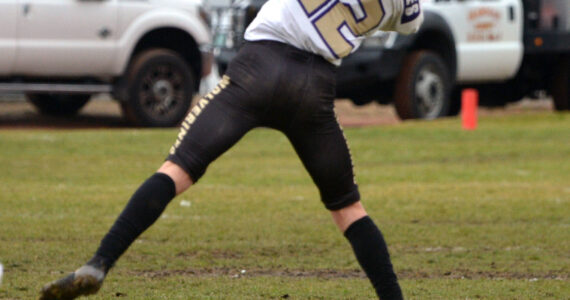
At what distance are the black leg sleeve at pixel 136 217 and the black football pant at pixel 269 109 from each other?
0.12 m

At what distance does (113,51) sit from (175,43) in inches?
43.0

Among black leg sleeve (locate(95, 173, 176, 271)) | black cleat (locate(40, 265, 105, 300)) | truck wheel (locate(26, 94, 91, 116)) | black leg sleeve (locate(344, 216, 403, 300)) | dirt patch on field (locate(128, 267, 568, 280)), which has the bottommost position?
truck wheel (locate(26, 94, 91, 116))

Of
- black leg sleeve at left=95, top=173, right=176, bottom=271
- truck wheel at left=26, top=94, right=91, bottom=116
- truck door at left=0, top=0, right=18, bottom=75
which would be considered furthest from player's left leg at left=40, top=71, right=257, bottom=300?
truck wheel at left=26, top=94, right=91, bottom=116

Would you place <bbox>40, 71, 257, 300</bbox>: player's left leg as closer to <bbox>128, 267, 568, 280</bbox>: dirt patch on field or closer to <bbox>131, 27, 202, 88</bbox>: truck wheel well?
<bbox>128, 267, 568, 280</bbox>: dirt patch on field

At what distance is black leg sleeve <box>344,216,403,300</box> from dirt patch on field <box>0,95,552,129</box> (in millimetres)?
12285

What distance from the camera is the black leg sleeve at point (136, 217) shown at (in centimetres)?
432

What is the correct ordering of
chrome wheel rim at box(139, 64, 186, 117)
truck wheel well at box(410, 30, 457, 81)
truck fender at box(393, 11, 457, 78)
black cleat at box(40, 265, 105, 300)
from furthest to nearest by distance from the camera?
truck wheel well at box(410, 30, 457, 81) → truck fender at box(393, 11, 457, 78) → chrome wheel rim at box(139, 64, 186, 117) → black cleat at box(40, 265, 105, 300)

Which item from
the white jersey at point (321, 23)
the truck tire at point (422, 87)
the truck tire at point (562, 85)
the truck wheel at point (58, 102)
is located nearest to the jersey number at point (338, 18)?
the white jersey at point (321, 23)

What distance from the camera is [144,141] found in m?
13.9

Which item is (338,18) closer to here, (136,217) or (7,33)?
(136,217)

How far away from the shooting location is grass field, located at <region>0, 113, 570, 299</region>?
607cm

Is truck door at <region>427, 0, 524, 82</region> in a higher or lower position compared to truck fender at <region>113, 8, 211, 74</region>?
lower

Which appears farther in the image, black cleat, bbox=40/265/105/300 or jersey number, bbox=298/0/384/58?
jersey number, bbox=298/0/384/58

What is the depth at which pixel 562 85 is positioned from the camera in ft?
62.3
